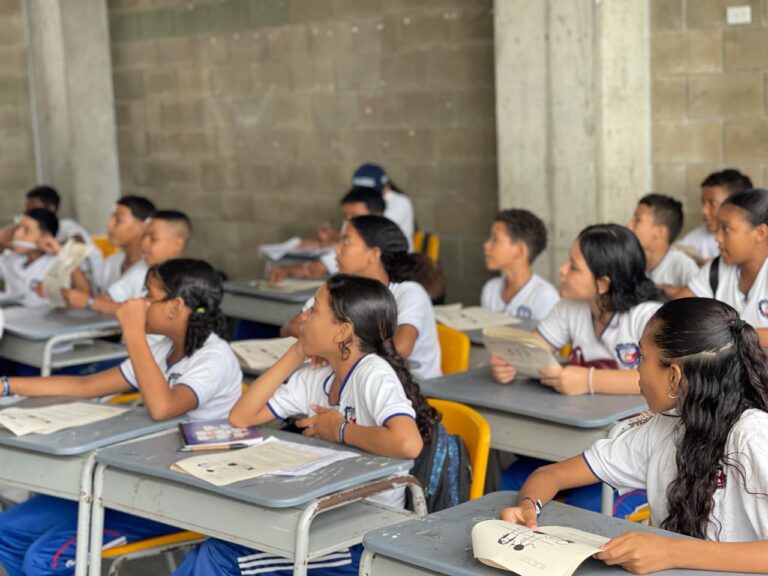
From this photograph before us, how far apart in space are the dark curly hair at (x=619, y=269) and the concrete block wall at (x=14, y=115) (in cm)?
677

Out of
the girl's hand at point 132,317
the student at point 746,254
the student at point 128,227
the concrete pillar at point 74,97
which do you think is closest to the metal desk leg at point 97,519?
the girl's hand at point 132,317

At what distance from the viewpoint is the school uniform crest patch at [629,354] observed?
319cm

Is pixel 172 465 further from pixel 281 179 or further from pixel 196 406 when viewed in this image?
pixel 281 179

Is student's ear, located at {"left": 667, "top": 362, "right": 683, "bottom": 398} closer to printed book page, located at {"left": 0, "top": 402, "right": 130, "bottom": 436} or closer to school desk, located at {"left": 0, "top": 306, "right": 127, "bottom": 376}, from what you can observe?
printed book page, located at {"left": 0, "top": 402, "right": 130, "bottom": 436}

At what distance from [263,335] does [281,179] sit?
2281 mm

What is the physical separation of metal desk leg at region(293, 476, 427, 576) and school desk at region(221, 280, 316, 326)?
7.71ft

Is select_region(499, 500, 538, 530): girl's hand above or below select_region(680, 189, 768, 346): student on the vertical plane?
below

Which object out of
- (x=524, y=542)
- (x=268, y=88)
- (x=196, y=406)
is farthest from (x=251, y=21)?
(x=524, y=542)

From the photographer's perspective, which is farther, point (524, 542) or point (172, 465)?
point (172, 465)

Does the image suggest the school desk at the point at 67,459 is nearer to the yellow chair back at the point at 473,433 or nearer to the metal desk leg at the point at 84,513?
the metal desk leg at the point at 84,513

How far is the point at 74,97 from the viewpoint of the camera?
8.43 m

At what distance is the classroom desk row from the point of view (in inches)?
89.7

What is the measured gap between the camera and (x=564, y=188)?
534 centimetres

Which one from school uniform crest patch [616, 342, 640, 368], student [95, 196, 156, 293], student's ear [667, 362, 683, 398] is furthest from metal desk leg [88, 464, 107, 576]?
student [95, 196, 156, 293]
